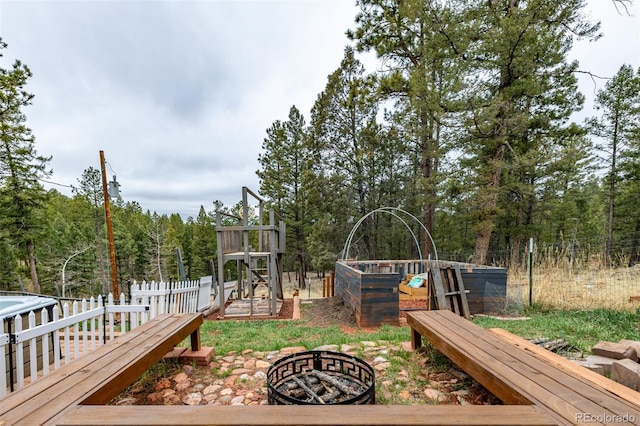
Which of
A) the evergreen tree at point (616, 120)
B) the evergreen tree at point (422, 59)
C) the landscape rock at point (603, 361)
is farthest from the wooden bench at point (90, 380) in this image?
the evergreen tree at point (616, 120)

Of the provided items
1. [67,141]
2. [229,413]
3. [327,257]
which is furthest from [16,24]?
[67,141]

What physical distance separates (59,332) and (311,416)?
4722 mm

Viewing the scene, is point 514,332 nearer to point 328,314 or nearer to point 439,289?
point 439,289

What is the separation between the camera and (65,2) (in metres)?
5.53

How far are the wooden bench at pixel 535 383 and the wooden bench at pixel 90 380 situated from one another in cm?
183

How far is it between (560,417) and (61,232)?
33221 mm

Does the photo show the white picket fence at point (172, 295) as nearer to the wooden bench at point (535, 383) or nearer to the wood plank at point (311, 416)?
the wood plank at point (311, 416)

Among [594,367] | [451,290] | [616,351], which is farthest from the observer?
[451,290]

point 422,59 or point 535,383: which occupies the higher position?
point 422,59

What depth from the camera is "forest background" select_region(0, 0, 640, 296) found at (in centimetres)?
863

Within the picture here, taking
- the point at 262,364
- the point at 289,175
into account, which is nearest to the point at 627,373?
the point at 262,364

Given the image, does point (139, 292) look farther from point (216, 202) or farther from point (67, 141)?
point (216, 202)

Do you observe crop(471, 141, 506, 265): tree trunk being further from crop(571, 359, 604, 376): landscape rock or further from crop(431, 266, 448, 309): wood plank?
→ crop(571, 359, 604, 376): landscape rock
